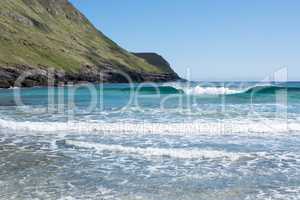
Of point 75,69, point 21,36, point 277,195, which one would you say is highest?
point 21,36

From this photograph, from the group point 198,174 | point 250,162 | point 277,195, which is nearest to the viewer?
point 277,195

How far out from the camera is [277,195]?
431 inches

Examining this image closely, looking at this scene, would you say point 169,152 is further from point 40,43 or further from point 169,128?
point 40,43

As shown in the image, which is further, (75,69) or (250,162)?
(75,69)

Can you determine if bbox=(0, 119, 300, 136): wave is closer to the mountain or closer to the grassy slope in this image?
the mountain

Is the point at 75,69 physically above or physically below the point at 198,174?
above

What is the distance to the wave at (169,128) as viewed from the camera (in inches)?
893

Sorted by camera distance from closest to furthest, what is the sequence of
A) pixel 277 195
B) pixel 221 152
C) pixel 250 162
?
pixel 277 195 < pixel 250 162 < pixel 221 152

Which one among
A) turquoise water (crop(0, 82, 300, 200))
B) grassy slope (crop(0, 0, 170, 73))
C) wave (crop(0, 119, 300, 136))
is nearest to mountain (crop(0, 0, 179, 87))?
grassy slope (crop(0, 0, 170, 73))

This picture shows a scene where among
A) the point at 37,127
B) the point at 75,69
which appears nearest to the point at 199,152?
the point at 37,127

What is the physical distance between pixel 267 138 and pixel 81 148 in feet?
28.5

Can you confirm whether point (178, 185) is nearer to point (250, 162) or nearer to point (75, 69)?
point (250, 162)

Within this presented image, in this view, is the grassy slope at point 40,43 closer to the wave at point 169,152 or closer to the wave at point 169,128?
the wave at point 169,128

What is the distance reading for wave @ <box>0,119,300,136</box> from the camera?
74.4 ft
